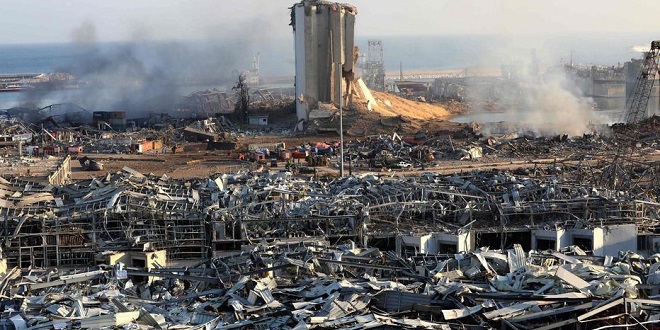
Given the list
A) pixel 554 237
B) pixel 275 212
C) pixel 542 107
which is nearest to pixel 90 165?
pixel 275 212

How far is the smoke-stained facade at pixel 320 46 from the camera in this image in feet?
153

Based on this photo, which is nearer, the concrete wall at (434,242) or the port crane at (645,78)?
the concrete wall at (434,242)

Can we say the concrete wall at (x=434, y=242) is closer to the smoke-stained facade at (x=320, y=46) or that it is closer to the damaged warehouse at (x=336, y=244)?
the damaged warehouse at (x=336, y=244)

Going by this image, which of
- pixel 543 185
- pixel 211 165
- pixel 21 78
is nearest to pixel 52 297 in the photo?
pixel 543 185

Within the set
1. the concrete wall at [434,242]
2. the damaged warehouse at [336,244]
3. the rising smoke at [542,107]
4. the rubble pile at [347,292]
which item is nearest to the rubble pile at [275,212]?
the damaged warehouse at [336,244]

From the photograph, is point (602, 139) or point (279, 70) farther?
point (279, 70)

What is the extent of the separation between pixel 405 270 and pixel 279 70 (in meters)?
110

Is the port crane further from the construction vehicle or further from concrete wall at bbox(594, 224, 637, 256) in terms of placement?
the construction vehicle

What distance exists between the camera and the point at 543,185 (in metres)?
21.1

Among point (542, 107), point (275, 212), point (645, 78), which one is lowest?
point (275, 212)

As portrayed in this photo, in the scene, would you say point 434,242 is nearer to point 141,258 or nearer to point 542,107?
point 141,258

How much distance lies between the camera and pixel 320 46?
4703 cm

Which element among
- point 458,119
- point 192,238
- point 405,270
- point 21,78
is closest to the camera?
point 405,270

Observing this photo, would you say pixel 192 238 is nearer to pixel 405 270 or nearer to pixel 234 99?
pixel 405 270
